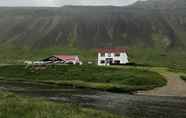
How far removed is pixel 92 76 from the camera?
Answer: 4857 inches

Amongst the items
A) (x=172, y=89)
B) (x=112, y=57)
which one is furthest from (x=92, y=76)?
(x=112, y=57)

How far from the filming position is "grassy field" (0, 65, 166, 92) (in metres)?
108

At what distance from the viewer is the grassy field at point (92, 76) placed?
355 ft

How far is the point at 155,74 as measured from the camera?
121312mm

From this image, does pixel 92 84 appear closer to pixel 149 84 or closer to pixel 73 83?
pixel 73 83

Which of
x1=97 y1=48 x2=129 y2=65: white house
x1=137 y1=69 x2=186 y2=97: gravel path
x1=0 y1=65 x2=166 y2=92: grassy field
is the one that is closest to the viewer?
x1=137 y1=69 x2=186 y2=97: gravel path

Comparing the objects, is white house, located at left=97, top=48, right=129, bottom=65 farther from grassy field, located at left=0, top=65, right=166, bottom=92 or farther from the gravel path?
the gravel path

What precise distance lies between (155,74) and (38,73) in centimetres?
3969

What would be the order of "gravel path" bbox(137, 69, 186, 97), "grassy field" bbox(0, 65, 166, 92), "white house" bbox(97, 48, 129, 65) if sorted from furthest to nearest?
"white house" bbox(97, 48, 129, 65), "grassy field" bbox(0, 65, 166, 92), "gravel path" bbox(137, 69, 186, 97)

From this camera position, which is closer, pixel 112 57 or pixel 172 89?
pixel 172 89

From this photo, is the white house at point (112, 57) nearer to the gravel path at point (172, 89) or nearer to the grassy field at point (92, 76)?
the grassy field at point (92, 76)

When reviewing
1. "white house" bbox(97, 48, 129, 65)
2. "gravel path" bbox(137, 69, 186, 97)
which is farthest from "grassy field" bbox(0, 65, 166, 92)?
"white house" bbox(97, 48, 129, 65)

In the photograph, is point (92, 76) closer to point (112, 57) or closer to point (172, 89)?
point (172, 89)

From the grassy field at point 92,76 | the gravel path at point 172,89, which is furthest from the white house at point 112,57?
the gravel path at point 172,89
